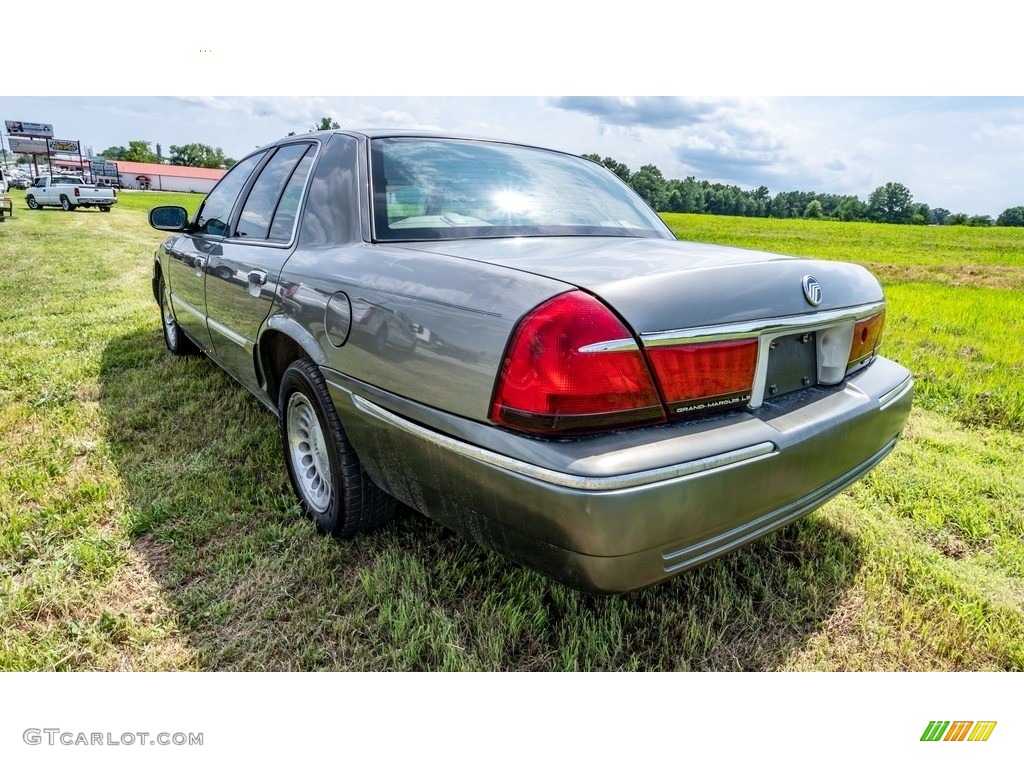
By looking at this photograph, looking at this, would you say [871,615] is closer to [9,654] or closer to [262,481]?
[262,481]

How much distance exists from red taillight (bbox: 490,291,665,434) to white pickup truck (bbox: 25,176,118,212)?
101 ft

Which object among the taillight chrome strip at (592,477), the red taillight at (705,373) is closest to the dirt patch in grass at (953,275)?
the red taillight at (705,373)

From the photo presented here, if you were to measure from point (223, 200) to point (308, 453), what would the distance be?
6.41ft

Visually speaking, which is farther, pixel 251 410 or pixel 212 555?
pixel 251 410

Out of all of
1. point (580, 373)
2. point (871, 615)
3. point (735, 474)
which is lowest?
point (871, 615)

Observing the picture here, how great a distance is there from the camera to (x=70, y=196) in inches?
1019

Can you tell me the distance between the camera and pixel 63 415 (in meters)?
3.52

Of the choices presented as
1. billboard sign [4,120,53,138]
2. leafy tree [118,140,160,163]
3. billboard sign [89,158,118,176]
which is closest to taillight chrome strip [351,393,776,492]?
billboard sign [4,120,53,138]

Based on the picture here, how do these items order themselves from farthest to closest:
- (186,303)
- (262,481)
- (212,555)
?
(186,303)
(262,481)
(212,555)

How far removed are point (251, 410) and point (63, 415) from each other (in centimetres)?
102

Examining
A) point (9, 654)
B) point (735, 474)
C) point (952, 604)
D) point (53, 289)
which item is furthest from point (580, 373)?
point (53, 289)

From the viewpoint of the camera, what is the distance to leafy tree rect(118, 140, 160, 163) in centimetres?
6869

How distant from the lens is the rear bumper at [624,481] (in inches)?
55.8
